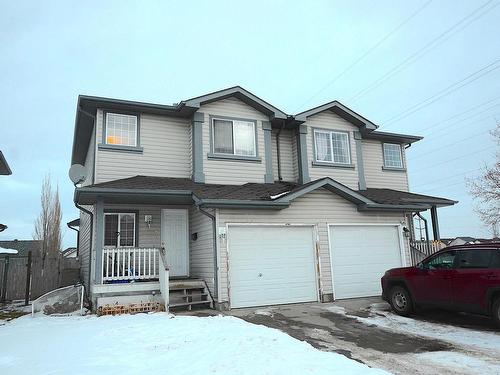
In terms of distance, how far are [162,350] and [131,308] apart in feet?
15.4

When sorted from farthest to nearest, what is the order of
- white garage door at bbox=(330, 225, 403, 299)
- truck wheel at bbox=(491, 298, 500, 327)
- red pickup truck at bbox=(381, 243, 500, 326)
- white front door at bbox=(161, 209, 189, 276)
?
1. white front door at bbox=(161, 209, 189, 276)
2. white garage door at bbox=(330, 225, 403, 299)
3. red pickup truck at bbox=(381, 243, 500, 326)
4. truck wheel at bbox=(491, 298, 500, 327)

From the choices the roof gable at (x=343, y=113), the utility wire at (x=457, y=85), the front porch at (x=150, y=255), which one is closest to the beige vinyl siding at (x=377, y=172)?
the roof gable at (x=343, y=113)

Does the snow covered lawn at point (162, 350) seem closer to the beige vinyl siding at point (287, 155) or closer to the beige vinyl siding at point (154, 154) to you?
the beige vinyl siding at point (154, 154)

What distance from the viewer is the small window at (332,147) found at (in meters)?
15.9

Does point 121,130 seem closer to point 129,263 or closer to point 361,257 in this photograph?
point 129,263

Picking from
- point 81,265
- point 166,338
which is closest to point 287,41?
point 81,265

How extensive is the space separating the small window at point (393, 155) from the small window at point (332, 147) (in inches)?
112

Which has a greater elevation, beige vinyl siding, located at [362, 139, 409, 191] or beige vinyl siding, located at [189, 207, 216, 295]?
beige vinyl siding, located at [362, 139, 409, 191]

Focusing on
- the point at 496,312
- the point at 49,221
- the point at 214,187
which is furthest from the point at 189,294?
the point at 49,221

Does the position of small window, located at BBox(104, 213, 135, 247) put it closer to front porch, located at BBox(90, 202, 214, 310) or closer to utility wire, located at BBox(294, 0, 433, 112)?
front porch, located at BBox(90, 202, 214, 310)

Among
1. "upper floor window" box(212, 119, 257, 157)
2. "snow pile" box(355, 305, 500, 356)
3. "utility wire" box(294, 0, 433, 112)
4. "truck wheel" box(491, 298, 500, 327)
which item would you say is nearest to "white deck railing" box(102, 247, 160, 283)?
"upper floor window" box(212, 119, 257, 157)

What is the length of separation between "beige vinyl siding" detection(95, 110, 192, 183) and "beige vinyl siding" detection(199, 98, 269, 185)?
83 centimetres

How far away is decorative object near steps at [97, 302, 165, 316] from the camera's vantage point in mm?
10734

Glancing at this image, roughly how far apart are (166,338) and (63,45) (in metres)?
15.9
